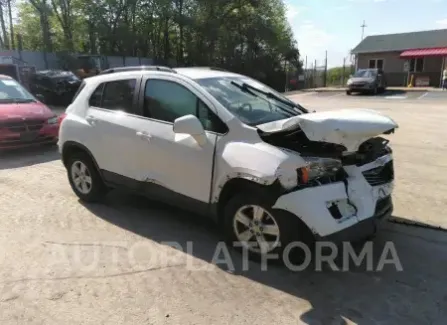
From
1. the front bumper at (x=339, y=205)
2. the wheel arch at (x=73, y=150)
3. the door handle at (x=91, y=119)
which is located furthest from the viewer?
the wheel arch at (x=73, y=150)

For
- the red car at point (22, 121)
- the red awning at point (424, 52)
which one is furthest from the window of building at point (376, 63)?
the red car at point (22, 121)

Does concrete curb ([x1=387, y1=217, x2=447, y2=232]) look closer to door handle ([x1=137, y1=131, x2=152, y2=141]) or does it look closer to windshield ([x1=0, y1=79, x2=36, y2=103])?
door handle ([x1=137, y1=131, x2=152, y2=141])

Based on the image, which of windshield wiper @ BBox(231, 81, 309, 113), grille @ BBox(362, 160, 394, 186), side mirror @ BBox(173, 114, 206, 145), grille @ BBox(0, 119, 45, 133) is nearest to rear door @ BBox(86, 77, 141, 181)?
side mirror @ BBox(173, 114, 206, 145)

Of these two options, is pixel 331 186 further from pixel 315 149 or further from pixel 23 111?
pixel 23 111

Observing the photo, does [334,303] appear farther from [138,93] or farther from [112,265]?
[138,93]

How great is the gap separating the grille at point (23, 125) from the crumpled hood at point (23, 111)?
0.37ft

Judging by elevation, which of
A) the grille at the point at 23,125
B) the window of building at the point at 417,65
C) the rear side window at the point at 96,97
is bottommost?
the grille at the point at 23,125

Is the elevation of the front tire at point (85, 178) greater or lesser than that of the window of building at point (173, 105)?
lesser

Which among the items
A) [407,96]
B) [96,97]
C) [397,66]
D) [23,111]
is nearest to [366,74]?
[407,96]

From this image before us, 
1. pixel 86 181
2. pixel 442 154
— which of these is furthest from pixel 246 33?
pixel 86 181

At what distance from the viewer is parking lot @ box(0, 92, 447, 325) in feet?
9.99

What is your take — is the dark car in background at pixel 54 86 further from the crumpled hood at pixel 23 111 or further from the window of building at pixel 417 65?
the window of building at pixel 417 65

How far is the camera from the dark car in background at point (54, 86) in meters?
18.7

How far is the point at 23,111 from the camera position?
8555mm
